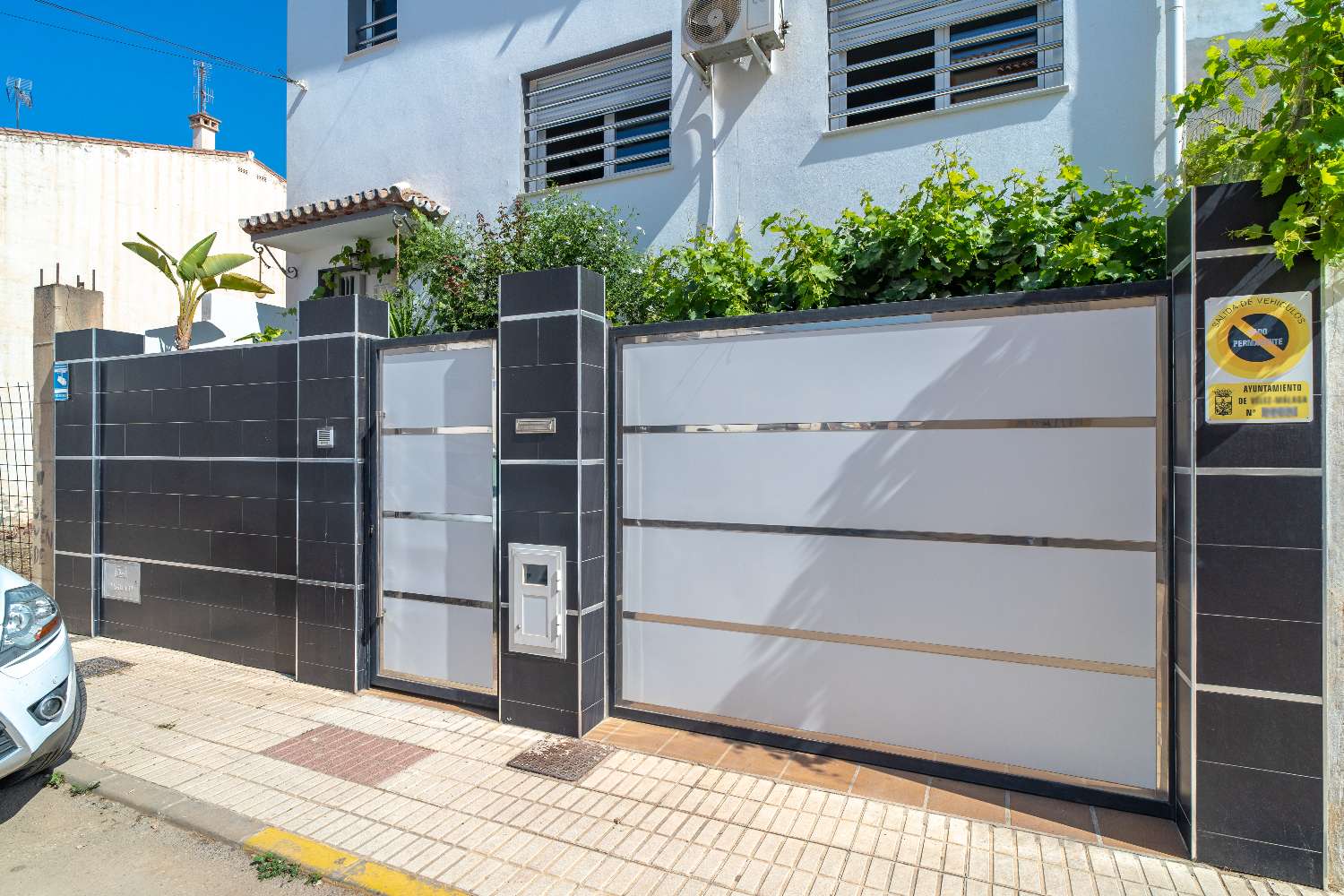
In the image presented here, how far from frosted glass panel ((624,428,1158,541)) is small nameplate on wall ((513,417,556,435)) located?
1.73 ft

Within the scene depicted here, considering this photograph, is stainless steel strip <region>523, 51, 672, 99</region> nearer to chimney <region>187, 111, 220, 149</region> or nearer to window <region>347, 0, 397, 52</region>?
window <region>347, 0, 397, 52</region>

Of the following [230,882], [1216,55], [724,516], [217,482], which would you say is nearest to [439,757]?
[230,882]

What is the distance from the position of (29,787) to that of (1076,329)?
5958 millimetres

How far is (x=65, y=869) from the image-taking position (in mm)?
3275

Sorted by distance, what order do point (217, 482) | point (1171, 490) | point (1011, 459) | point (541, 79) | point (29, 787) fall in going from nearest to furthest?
point (1171, 490) → point (1011, 459) → point (29, 787) → point (217, 482) → point (541, 79)

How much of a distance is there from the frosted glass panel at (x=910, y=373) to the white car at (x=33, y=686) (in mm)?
3263

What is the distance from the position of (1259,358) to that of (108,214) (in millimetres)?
19447

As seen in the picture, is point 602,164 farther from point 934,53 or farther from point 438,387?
point 438,387

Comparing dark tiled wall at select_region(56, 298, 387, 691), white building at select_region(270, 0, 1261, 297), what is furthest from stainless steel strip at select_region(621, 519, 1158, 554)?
white building at select_region(270, 0, 1261, 297)

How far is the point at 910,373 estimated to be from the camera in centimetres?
394

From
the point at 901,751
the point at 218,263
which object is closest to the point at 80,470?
the point at 218,263

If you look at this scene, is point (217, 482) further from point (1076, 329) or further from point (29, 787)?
point (1076, 329)

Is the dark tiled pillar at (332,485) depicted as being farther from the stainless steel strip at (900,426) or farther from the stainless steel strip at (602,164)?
the stainless steel strip at (602,164)

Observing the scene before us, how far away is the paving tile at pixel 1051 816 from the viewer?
3.36 metres
